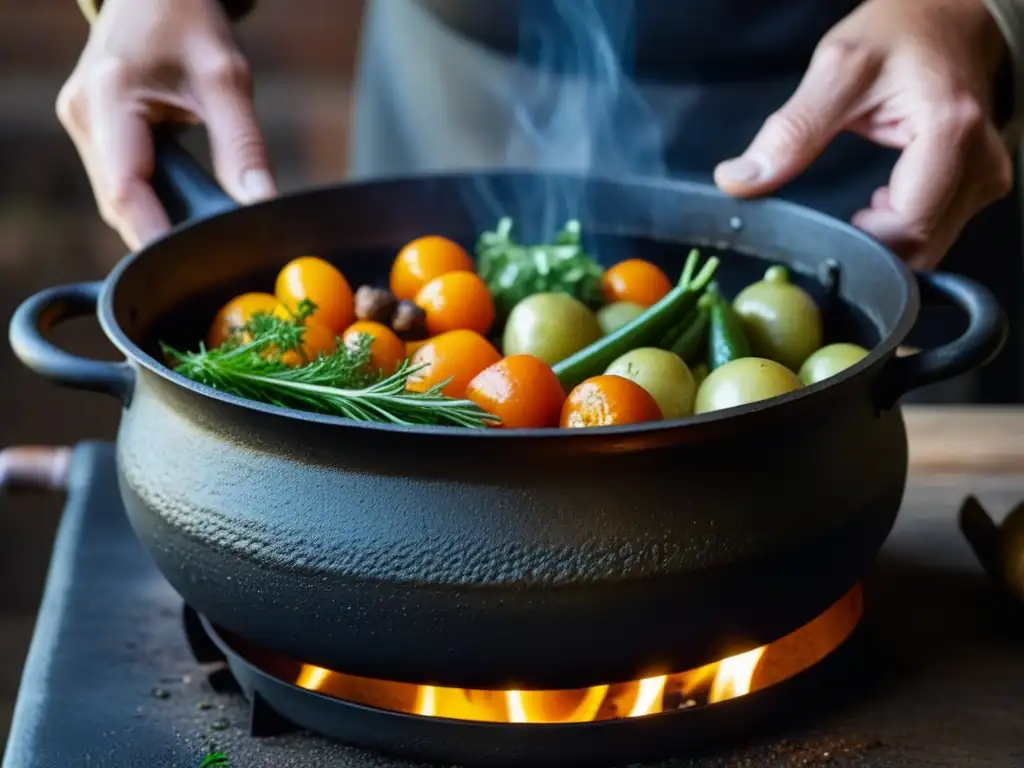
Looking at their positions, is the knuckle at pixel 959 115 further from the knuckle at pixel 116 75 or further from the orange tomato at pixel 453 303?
the knuckle at pixel 116 75

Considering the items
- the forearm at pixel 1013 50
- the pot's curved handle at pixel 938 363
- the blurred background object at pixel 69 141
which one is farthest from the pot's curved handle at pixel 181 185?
the blurred background object at pixel 69 141

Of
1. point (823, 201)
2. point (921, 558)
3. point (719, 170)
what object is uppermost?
point (719, 170)

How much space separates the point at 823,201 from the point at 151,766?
129 centimetres

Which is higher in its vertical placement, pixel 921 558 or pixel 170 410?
pixel 170 410

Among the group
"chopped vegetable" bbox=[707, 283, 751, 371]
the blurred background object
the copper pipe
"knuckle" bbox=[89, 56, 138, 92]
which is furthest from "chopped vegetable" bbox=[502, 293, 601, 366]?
the blurred background object

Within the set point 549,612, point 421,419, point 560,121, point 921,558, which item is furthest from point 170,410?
point 560,121

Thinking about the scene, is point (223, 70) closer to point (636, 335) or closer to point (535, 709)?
point (636, 335)

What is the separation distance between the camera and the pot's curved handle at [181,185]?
1.49 m

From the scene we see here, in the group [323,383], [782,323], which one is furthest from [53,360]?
[782,323]

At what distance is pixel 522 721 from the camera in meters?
1.09

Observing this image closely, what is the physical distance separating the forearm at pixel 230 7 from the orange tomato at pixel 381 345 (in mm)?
721

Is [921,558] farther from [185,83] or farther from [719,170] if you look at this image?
[185,83]

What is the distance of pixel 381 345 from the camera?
1.29 metres

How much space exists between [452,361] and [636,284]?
318 millimetres
